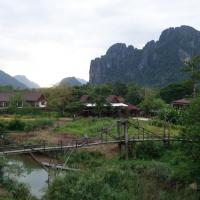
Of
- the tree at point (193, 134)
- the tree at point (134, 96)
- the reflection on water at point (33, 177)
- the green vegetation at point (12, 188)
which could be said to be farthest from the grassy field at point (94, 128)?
the tree at point (134, 96)

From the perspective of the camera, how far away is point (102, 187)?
12438 millimetres

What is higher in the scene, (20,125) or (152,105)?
(152,105)

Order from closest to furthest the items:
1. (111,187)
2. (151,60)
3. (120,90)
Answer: (111,187) < (120,90) < (151,60)

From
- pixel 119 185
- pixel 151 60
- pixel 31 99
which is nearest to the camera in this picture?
pixel 119 185

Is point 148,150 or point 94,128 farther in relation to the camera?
point 94,128

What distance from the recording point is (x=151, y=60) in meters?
109

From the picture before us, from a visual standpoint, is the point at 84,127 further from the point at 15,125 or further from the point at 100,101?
the point at 100,101

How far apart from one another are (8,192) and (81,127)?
21.7 meters

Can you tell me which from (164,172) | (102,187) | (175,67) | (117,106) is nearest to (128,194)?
(102,187)

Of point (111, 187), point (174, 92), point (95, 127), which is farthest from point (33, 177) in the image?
point (174, 92)

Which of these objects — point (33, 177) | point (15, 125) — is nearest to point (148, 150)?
point (33, 177)

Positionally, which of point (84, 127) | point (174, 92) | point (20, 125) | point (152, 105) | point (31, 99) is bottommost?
point (84, 127)

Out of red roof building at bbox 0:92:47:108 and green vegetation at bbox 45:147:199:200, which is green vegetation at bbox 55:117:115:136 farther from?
red roof building at bbox 0:92:47:108

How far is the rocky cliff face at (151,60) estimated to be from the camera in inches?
4122
